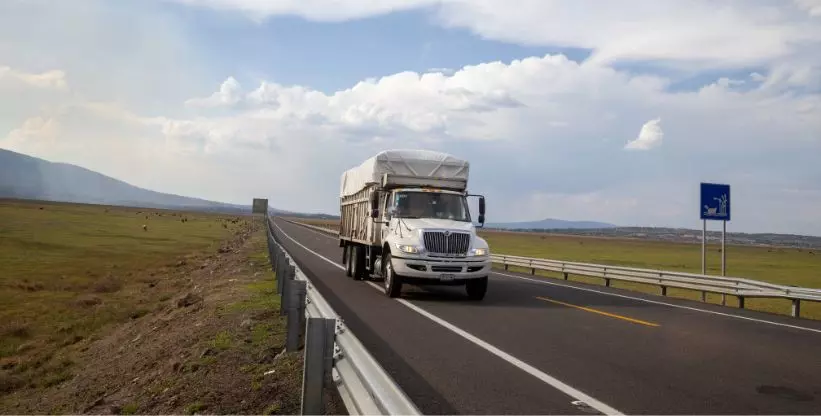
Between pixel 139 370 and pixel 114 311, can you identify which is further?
pixel 114 311

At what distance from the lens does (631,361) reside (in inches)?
352

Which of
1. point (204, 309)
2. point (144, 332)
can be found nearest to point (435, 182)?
point (204, 309)

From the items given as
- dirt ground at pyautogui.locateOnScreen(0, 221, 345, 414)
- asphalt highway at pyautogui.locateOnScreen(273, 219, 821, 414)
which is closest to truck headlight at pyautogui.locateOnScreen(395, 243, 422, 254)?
asphalt highway at pyautogui.locateOnScreen(273, 219, 821, 414)

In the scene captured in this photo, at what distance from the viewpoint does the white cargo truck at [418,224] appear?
1527 cm

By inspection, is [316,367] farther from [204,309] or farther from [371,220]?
[371,220]

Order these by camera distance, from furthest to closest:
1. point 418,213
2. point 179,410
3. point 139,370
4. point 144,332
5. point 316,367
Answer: point 418,213 → point 144,332 → point 139,370 → point 179,410 → point 316,367

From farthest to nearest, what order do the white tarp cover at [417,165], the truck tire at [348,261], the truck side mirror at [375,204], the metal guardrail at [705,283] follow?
the truck tire at [348,261], the white tarp cover at [417,165], the truck side mirror at [375,204], the metal guardrail at [705,283]

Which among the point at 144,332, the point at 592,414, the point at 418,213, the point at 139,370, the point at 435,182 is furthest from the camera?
the point at 435,182

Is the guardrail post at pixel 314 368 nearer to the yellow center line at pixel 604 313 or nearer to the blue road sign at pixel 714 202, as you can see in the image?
the yellow center line at pixel 604 313

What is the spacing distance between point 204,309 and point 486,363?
29.4 ft

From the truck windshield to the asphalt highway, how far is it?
2077mm

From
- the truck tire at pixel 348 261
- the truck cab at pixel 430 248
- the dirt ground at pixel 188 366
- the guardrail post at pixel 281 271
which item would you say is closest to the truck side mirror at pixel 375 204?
the truck cab at pixel 430 248

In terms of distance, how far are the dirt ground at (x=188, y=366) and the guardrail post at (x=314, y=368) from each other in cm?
118

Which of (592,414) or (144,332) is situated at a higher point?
(592,414)
